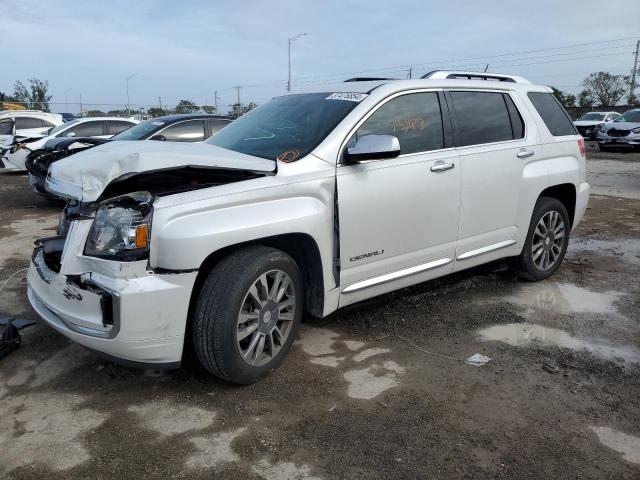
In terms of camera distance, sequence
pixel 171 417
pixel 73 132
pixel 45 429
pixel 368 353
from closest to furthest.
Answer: pixel 45 429 → pixel 171 417 → pixel 368 353 → pixel 73 132

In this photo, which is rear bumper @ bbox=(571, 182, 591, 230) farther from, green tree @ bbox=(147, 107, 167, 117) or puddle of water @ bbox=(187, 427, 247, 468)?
green tree @ bbox=(147, 107, 167, 117)

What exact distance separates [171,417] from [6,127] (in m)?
15.2

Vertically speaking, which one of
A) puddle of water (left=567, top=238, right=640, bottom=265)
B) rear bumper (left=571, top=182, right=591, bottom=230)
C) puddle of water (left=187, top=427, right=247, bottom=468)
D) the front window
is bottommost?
puddle of water (left=187, top=427, right=247, bottom=468)

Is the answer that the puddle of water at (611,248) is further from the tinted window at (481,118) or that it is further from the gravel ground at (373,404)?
the tinted window at (481,118)

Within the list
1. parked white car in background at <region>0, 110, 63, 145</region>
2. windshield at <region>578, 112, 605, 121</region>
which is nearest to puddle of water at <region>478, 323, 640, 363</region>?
parked white car in background at <region>0, 110, 63, 145</region>

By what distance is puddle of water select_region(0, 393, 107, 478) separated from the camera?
265 cm

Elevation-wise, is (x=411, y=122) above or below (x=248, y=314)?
above

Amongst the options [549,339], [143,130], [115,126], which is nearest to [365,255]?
[549,339]

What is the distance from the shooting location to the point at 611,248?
675cm

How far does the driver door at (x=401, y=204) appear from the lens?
3.61 metres

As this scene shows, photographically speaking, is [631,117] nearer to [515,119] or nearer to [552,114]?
[552,114]

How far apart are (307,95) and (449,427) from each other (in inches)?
103

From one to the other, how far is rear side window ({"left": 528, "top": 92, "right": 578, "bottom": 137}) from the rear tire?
66cm

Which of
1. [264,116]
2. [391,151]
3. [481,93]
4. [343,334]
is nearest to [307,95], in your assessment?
[264,116]
